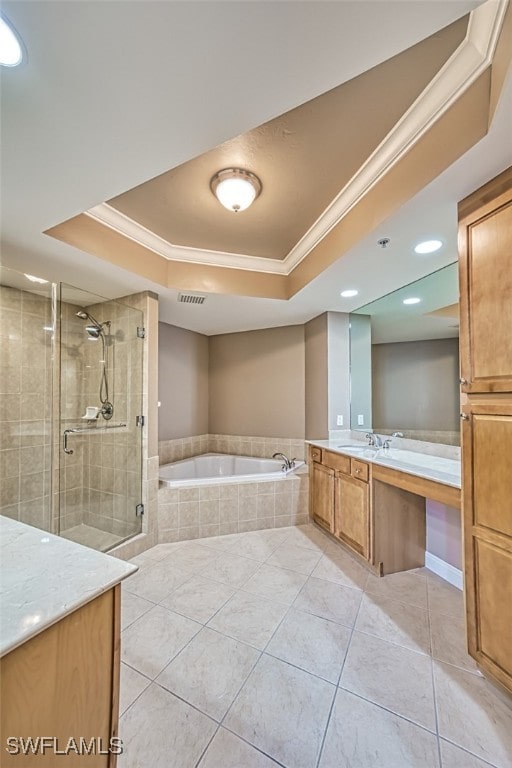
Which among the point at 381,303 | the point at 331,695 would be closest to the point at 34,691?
the point at 331,695

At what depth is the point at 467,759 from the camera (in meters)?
1.13

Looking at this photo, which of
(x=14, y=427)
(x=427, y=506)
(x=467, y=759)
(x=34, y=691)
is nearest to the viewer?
(x=34, y=691)

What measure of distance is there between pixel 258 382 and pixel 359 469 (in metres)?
2.01

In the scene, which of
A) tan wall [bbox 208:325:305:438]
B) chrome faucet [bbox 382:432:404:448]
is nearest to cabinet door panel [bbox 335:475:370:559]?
chrome faucet [bbox 382:432:404:448]

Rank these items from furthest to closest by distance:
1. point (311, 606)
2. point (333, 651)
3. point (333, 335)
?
point (333, 335) → point (311, 606) → point (333, 651)

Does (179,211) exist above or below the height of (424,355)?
above

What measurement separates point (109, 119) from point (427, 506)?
3.02 metres

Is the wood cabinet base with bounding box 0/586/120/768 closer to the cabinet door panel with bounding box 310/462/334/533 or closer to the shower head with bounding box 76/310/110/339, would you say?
the cabinet door panel with bounding box 310/462/334/533

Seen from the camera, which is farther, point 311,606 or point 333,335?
point 333,335

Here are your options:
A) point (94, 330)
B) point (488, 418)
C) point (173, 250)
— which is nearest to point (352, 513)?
point (488, 418)

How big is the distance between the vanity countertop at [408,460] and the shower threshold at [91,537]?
2.08 m

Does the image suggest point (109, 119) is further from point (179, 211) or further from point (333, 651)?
point (333, 651)

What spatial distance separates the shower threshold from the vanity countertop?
81.8 inches

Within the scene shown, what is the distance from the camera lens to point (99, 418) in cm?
309
